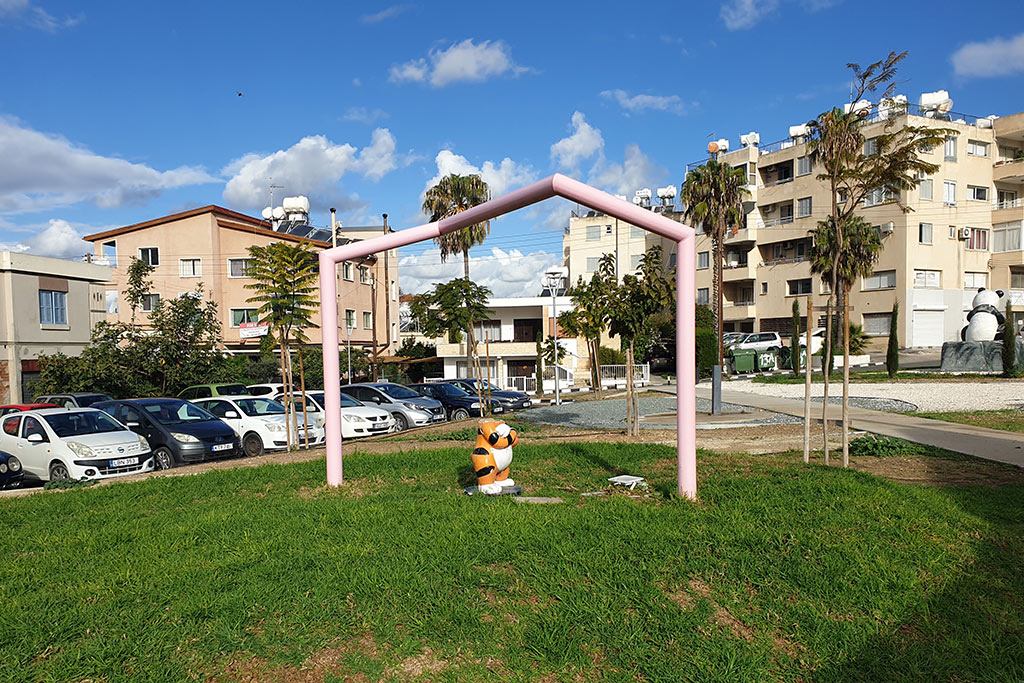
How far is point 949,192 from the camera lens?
150ft

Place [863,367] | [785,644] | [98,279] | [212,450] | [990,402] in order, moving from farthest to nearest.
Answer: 1. [863,367]
2. [98,279]
3. [990,402]
4. [212,450]
5. [785,644]

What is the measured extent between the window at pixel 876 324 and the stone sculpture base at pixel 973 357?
1373cm

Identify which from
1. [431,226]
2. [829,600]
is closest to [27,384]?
[431,226]

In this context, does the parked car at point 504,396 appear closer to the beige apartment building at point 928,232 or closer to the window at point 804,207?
the beige apartment building at point 928,232

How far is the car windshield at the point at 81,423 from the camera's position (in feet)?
42.2

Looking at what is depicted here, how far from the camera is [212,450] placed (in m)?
14.2

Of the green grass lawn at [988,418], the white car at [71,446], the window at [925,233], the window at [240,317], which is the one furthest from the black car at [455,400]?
the window at [925,233]

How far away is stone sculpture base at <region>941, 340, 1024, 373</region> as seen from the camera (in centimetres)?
2997

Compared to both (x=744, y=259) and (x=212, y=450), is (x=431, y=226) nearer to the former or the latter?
(x=212, y=450)

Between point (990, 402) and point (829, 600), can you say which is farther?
point (990, 402)

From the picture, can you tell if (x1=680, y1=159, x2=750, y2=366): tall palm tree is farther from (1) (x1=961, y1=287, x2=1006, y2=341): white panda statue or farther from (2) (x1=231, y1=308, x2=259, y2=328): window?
(2) (x1=231, y1=308, x2=259, y2=328): window

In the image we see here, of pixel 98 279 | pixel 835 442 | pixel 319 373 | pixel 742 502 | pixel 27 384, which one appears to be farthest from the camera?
pixel 319 373

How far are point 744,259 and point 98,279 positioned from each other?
44.8m

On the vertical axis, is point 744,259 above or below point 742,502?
above
